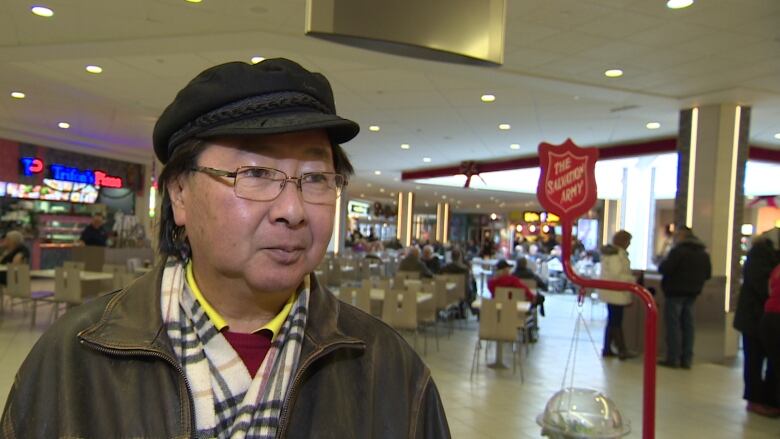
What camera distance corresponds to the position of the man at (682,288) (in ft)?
19.8

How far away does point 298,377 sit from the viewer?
0.86m

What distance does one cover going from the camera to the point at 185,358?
2.76 ft

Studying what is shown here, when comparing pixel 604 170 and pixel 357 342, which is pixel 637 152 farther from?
pixel 357 342

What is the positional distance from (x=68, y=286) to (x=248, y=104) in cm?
661

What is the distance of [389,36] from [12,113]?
1051 centimetres

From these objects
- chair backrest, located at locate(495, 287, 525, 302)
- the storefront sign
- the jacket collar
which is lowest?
chair backrest, located at locate(495, 287, 525, 302)

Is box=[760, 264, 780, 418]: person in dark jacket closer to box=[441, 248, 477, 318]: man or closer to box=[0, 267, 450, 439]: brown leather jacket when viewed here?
box=[0, 267, 450, 439]: brown leather jacket

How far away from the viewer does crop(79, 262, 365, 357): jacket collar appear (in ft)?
2.64

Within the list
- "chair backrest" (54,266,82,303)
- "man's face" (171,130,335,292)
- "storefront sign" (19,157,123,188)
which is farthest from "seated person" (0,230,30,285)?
"man's face" (171,130,335,292)

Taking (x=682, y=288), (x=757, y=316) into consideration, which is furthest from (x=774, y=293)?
(x=682, y=288)

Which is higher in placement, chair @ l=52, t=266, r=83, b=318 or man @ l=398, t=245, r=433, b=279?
man @ l=398, t=245, r=433, b=279

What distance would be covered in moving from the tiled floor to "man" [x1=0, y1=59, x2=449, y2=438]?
324 cm

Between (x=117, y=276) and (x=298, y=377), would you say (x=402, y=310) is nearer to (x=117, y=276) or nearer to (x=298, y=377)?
(x=117, y=276)

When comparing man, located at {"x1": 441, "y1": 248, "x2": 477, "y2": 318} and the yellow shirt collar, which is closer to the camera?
the yellow shirt collar
